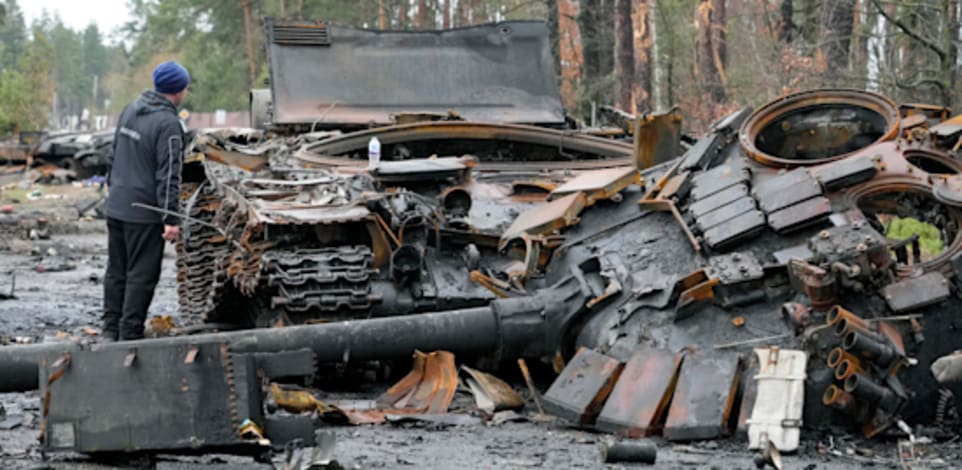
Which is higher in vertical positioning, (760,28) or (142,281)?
(760,28)

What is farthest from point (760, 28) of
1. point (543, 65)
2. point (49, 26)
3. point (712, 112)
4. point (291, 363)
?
point (49, 26)

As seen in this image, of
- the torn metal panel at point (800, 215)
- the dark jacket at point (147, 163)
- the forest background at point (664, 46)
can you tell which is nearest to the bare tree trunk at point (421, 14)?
the forest background at point (664, 46)

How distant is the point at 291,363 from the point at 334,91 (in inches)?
270

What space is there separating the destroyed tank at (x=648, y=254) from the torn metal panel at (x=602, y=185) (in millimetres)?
16

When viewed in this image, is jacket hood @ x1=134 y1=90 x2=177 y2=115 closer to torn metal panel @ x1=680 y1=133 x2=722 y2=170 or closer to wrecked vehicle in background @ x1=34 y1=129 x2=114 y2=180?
torn metal panel @ x1=680 y1=133 x2=722 y2=170

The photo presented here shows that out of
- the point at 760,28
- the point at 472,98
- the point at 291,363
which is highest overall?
the point at 760,28

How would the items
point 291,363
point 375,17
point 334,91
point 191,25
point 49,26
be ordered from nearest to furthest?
1. point 291,363
2. point 334,91
3. point 375,17
4. point 191,25
5. point 49,26

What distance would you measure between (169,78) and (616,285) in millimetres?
2798

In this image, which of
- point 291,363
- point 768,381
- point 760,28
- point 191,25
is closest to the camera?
point 291,363

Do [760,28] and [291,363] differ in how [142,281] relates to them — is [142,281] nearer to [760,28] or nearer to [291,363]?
[291,363]

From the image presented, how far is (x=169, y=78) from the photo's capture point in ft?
27.7

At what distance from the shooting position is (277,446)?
5.46 m

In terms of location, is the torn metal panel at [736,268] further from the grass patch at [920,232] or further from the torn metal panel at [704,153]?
the grass patch at [920,232]

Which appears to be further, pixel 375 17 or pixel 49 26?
pixel 49 26
